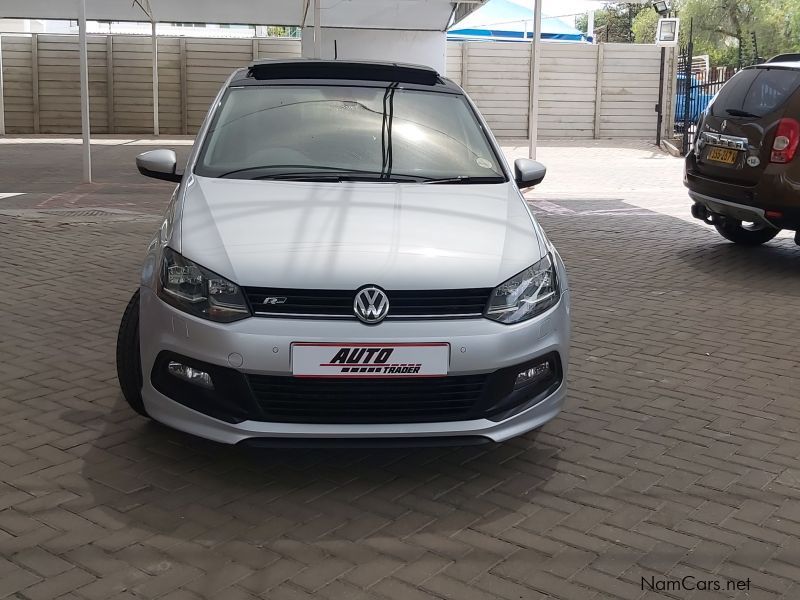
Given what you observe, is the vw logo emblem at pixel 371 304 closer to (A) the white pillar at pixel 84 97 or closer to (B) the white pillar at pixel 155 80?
(A) the white pillar at pixel 84 97

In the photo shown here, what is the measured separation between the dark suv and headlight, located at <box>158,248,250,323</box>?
5761mm

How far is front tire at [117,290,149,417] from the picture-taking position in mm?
4328

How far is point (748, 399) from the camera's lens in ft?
17.1

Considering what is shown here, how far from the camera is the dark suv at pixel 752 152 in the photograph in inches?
321

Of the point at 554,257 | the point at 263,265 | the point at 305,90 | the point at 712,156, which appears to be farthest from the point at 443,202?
the point at 712,156

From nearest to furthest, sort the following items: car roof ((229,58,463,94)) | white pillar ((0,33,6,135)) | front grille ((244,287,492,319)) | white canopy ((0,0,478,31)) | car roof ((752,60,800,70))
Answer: front grille ((244,287,492,319)) → car roof ((229,58,463,94)) → car roof ((752,60,800,70)) → white canopy ((0,0,478,31)) → white pillar ((0,33,6,135))

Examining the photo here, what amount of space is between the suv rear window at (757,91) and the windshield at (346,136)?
13.6ft

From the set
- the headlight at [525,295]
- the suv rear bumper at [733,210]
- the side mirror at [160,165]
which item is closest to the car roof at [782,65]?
the suv rear bumper at [733,210]

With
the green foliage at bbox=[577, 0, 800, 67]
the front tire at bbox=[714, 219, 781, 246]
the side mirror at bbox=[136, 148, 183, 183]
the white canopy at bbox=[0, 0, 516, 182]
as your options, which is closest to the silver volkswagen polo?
the side mirror at bbox=[136, 148, 183, 183]

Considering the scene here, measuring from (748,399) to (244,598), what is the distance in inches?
122

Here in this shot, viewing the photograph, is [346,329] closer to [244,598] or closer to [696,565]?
[244,598]

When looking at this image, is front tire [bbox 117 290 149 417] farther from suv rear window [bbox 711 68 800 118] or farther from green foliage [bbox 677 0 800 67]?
green foliage [bbox 677 0 800 67]

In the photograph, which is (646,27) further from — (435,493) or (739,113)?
(435,493)

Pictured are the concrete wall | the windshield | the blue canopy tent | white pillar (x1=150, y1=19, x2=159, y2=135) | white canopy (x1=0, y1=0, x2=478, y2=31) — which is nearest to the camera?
the windshield
